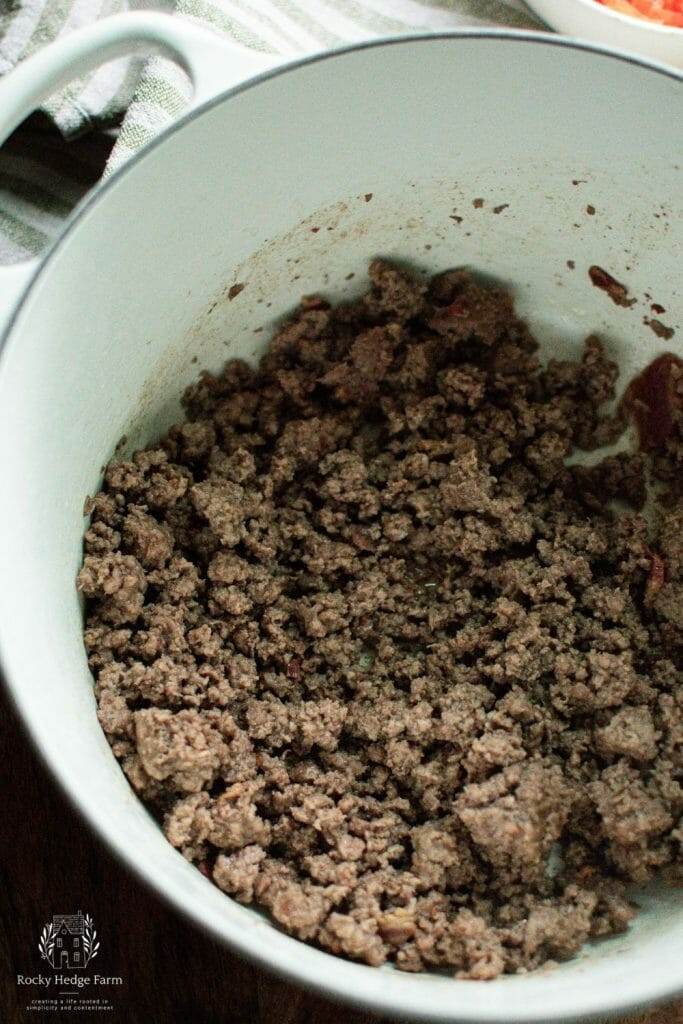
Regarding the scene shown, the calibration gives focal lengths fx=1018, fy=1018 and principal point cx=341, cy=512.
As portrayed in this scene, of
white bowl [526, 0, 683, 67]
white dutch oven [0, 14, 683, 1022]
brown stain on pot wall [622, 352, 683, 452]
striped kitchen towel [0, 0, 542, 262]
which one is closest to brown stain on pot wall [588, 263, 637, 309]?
white dutch oven [0, 14, 683, 1022]

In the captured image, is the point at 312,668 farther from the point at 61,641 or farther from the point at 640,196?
the point at 640,196

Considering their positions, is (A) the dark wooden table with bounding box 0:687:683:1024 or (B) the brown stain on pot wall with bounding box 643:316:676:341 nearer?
(A) the dark wooden table with bounding box 0:687:683:1024

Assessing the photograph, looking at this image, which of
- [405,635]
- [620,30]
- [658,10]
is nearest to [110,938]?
[405,635]

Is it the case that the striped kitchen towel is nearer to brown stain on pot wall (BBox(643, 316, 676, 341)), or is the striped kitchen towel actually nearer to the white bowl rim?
the white bowl rim

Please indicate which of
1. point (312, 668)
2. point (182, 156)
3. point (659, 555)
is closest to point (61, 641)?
point (312, 668)

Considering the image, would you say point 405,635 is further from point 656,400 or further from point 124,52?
point 124,52
